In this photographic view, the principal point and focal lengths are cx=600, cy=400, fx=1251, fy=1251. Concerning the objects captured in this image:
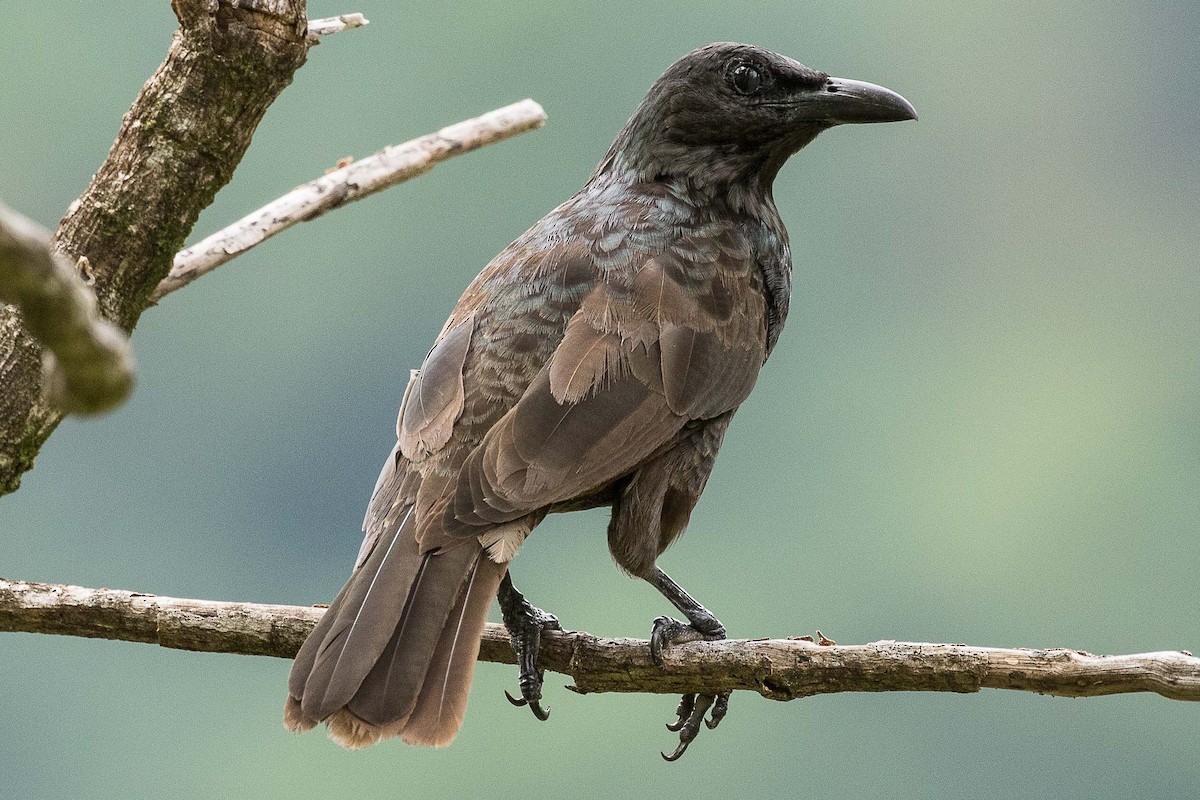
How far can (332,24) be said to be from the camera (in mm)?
3539

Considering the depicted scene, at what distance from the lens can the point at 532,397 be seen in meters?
3.65

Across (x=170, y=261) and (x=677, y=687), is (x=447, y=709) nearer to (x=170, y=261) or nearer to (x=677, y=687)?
(x=677, y=687)

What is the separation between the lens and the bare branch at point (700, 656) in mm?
2939

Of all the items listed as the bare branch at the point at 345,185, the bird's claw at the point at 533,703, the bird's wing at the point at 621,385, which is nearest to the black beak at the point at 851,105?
the bird's wing at the point at 621,385

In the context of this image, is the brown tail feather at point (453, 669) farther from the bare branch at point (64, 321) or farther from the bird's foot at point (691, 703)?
the bare branch at point (64, 321)

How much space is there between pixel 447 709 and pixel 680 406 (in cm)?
119

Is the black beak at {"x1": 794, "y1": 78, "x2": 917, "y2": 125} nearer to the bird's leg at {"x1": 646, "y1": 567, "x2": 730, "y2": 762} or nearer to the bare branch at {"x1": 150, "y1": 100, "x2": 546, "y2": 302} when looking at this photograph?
the bare branch at {"x1": 150, "y1": 100, "x2": 546, "y2": 302}

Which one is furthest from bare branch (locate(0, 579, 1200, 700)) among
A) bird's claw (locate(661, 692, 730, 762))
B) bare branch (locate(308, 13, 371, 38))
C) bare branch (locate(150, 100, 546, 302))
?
bare branch (locate(308, 13, 371, 38))

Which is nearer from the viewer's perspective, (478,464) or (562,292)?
Answer: (478,464)

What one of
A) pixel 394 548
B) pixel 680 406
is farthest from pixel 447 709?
pixel 680 406

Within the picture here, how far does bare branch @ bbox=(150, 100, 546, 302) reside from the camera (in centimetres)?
371

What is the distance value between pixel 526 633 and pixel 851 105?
2.22m

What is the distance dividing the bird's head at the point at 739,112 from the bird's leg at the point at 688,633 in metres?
1.53

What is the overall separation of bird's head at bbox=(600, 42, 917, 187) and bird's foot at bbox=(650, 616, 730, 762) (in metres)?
1.68
